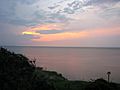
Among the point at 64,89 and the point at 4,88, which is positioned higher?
the point at 4,88

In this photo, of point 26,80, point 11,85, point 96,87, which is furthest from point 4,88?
point 96,87

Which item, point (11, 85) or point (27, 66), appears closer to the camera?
point (11, 85)

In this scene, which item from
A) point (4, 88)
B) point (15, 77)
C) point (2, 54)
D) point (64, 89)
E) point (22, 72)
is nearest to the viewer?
point (4, 88)

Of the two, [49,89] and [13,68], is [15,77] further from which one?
[49,89]

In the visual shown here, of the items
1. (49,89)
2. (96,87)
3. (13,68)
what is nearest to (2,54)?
Result: (13,68)

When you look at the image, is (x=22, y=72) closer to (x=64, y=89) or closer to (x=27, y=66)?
(x=27, y=66)

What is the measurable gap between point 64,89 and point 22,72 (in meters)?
10.6

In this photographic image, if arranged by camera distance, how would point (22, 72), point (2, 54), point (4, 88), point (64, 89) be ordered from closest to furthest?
point (4, 88), point (22, 72), point (2, 54), point (64, 89)

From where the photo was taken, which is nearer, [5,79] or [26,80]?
[5,79]

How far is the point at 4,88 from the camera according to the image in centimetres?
1076

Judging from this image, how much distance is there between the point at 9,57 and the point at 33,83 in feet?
7.75

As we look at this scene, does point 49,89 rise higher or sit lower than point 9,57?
lower

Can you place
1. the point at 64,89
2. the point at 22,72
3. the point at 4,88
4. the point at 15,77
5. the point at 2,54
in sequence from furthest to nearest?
the point at 64,89, the point at 2,54, the point at 22,72, the point at 15,77, the point at 4,88

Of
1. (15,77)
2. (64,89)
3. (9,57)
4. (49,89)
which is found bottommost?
(64,89)
